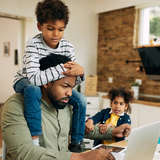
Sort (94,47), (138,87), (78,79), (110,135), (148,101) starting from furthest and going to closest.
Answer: (94,47) → (138,87) → (148,101) → (110,135) → (78,79)

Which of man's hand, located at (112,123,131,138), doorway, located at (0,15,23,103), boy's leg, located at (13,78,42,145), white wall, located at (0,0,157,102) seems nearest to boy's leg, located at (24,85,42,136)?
boy's leg, located at (13,78,42,145)

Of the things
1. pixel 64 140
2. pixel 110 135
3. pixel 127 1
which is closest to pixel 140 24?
pixel 127 1

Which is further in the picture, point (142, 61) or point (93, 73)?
point (93, 73)

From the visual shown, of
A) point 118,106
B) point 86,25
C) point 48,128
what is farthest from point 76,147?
point 86,25

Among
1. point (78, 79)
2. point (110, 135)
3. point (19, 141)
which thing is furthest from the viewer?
point (110, 135)

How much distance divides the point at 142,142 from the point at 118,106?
1.21 m

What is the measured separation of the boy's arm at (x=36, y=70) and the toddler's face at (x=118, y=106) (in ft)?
2.87

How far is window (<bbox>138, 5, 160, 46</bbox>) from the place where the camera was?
4.06m

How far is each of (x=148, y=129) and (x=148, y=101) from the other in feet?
8.98

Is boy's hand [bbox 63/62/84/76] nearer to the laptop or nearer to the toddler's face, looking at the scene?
the laptop

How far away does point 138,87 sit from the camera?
409cm

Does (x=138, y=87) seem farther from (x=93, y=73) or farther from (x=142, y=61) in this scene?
(x=93, y=73)

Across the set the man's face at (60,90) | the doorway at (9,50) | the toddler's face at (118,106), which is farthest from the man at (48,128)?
the doorway at (9,50)

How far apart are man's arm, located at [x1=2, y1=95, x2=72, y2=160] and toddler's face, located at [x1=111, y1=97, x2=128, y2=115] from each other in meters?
1.25
